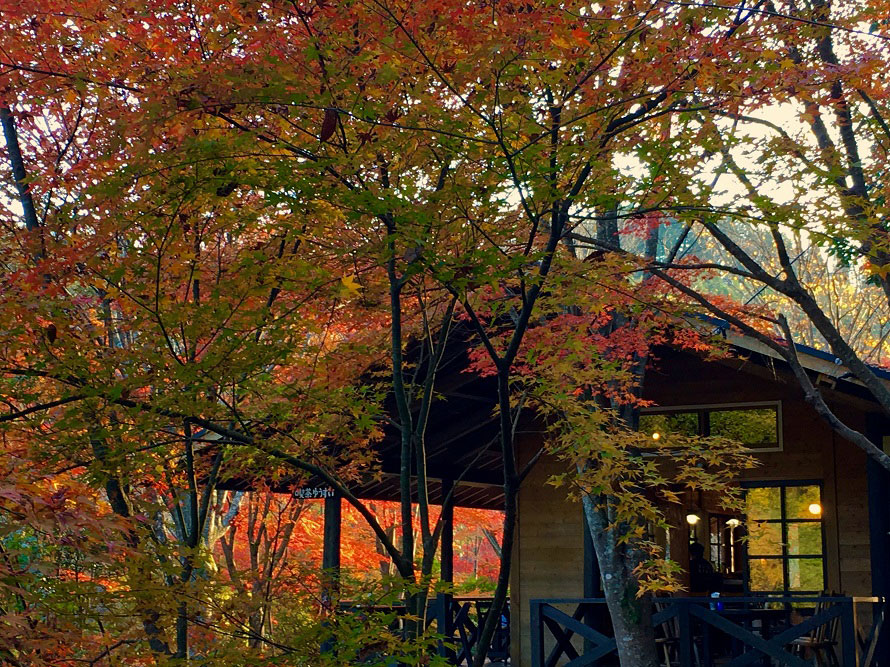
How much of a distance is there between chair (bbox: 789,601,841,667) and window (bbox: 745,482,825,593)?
206 cm

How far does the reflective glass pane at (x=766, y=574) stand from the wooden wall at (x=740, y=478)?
0.70 meters

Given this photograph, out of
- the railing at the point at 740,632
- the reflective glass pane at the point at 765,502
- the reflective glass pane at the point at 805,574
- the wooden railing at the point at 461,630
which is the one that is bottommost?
the wooden railing at the point at 461,630

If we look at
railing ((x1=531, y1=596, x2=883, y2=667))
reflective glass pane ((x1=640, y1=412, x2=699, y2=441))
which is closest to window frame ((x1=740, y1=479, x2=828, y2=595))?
railing ((x1=531, y1=596, x2=883, y2=667))

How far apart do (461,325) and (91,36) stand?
5.87 m

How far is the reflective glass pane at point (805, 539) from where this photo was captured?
41.8 feet

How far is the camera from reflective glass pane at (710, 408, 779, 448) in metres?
13.1

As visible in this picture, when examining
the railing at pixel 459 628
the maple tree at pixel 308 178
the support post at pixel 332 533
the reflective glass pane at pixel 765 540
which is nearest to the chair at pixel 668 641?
the reflective glass pane at pixel 765 540

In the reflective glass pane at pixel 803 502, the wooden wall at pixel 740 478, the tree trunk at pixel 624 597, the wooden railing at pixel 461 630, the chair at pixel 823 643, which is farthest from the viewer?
the wooden railing at pixel 461 630

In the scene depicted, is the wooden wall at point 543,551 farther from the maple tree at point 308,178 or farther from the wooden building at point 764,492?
the maple tree at point 308,178

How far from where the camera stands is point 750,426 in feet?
43.5

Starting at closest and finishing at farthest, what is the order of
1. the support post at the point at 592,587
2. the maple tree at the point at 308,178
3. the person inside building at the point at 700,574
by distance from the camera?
the maple tree at the point at 308,178
the support post at the point at 592,587
the person inside building at the point at 700,574

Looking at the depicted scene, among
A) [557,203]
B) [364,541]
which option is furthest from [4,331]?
[364,541]

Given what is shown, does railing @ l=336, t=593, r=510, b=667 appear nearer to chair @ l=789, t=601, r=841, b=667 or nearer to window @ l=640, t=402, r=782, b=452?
window @ l=640, t=402, r=782, b=452

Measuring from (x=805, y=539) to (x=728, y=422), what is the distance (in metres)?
1.78
